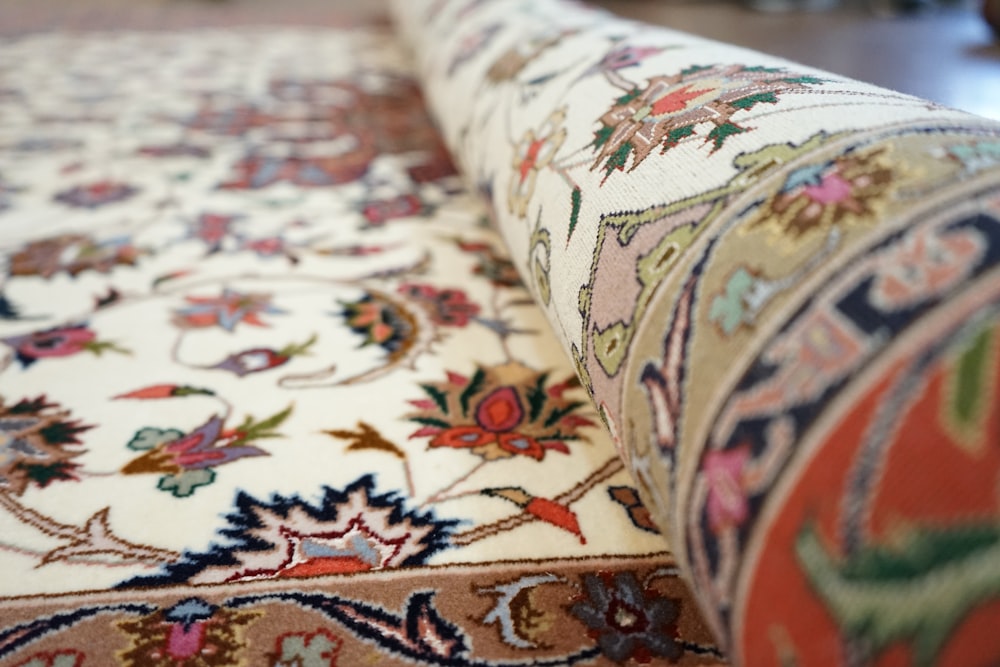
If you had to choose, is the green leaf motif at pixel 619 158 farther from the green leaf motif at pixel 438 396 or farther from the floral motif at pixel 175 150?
the floral motif at pixel 175 150

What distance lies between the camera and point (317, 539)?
17.0 inches

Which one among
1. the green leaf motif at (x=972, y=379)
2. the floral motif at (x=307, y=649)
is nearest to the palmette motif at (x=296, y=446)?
the floral motif at (x=307, y=649)

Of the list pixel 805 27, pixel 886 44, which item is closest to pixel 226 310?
pixel 886 44

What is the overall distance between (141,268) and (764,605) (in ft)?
2.37

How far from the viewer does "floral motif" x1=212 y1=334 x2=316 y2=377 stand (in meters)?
0.60

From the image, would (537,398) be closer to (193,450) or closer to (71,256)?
(193,450)

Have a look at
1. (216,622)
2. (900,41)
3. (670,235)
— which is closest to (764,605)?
(670,235)

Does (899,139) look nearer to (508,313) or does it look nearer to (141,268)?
(508,313)

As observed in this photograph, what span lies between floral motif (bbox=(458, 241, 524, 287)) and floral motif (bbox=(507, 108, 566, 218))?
17cm

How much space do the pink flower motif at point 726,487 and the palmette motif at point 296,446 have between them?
0.45 ft

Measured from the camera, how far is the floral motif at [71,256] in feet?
2.50

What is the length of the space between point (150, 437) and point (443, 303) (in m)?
0.29

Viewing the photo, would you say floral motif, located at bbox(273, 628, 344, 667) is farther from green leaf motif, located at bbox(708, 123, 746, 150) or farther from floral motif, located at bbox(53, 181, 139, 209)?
floral motif, located at bbox(53, 181, 139, 209)

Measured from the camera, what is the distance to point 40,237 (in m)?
0.84
